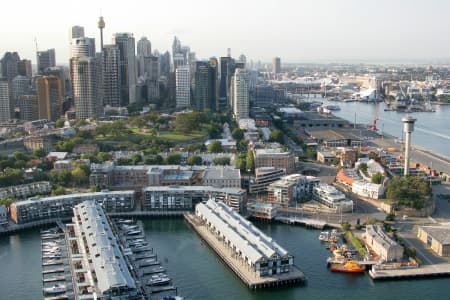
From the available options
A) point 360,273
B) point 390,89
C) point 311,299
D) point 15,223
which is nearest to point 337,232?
point 360,273

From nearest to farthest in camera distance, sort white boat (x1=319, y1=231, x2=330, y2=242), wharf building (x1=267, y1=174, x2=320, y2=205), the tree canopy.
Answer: white boat (x1=319, y1=231, x2=330, y2=242) < the tree canopy < wharf building (x1=267, y1=174, x2=320, y2=205)

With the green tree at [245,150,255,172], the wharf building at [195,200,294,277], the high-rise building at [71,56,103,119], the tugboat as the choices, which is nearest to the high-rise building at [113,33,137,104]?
the high-rise building at [71,56,103,119]

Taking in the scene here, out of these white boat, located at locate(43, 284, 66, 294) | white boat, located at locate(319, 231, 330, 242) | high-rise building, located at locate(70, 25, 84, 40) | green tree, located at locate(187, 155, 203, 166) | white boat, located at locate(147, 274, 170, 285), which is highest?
high-rise building, located at locate(70, 25, 84, 40)

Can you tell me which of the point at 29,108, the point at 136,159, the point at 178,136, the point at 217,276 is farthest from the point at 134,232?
the point at 29,108

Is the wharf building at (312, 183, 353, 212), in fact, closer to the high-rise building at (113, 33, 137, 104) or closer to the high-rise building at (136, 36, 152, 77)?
the high-rise building at (113, 33, 137, 104)

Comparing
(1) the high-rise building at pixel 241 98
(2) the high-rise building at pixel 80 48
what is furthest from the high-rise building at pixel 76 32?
(1) the high-rise building at pixel 241 98

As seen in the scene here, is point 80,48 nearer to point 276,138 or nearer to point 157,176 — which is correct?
point 276,138
